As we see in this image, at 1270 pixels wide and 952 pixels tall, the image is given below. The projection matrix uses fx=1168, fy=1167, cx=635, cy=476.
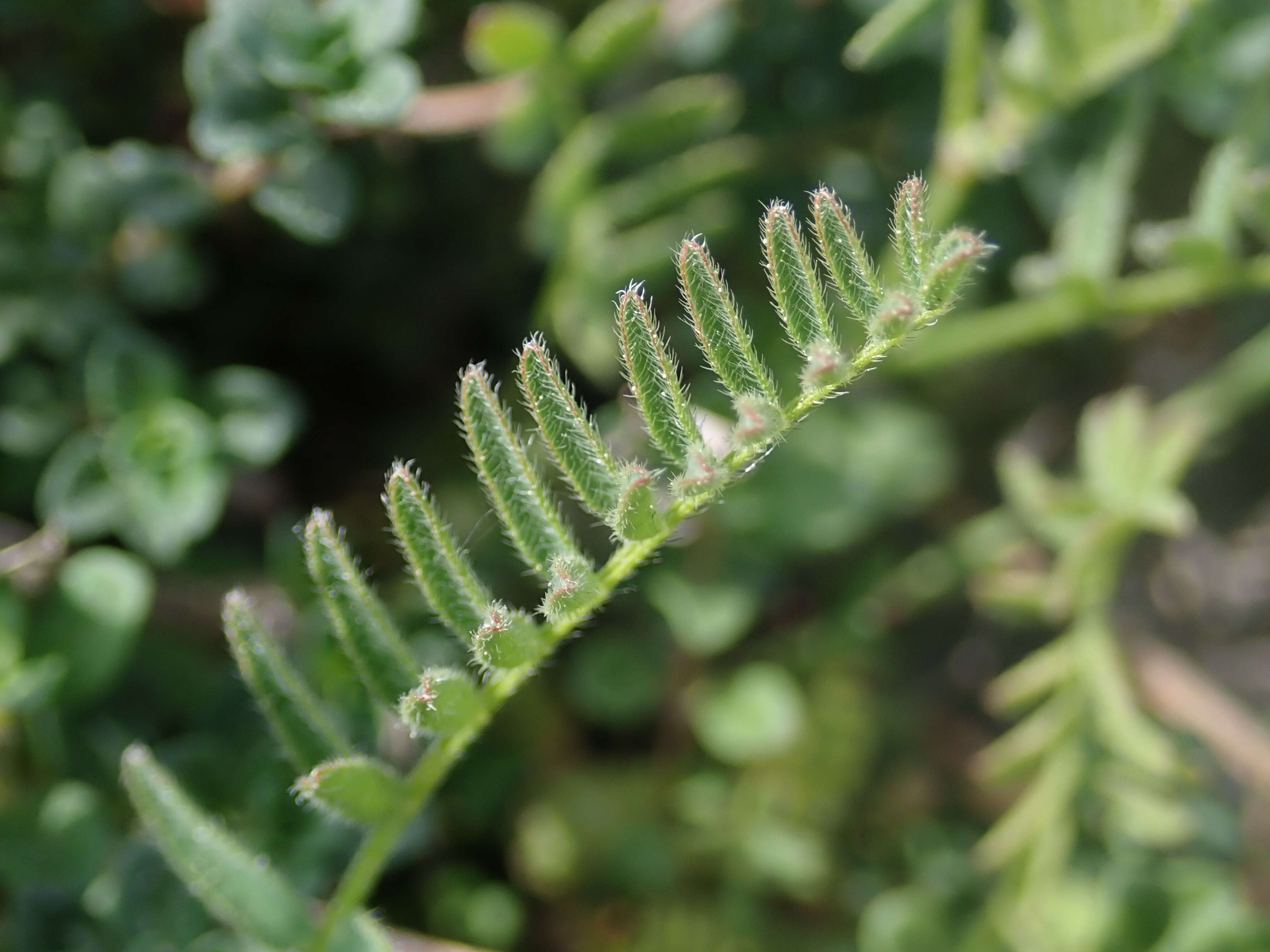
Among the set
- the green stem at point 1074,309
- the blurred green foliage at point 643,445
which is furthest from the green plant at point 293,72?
the green stem at point 1074,309

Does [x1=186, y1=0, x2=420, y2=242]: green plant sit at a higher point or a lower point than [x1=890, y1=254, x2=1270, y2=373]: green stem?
higher

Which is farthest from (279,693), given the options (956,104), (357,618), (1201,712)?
(1201,712)

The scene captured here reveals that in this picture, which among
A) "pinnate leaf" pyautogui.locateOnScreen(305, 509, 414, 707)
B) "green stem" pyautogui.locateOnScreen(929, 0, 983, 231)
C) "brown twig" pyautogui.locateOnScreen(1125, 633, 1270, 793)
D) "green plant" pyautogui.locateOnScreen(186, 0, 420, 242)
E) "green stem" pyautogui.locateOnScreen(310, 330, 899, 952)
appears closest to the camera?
"green stem" pyautogui.locateOnScreen(310, 330, 899, 952)

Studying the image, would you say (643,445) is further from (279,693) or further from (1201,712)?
(1201,712)

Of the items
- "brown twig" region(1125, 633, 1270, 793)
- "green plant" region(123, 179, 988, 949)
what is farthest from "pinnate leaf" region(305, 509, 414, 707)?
"brown twig" region(1125, 633, 1270, 793)

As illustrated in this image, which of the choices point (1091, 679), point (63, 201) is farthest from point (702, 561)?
point (63, 201)

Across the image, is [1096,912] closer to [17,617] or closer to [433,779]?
[433,779]

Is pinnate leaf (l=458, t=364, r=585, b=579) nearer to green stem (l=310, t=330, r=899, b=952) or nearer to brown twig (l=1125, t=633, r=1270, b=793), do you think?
green stem (l=310, t=330, r=899, b=952)

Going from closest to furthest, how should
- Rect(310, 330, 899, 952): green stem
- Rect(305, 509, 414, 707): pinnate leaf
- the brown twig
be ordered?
Rect(310, 330, 899, 952): green stem < Rect(305, 509, 414, 707): pinnate leaf < the brown twig
